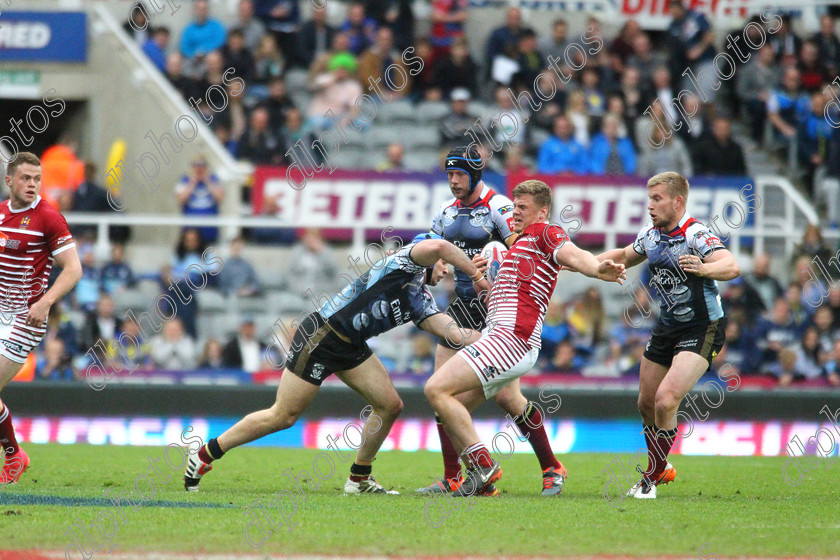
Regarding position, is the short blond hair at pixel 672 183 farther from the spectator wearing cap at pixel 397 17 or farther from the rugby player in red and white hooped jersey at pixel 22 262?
the spectator wearing cap at pixel 397 17

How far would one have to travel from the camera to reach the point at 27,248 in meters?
9.37

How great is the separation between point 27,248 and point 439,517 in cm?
420

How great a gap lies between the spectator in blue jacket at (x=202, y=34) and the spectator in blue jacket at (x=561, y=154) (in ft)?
18.6

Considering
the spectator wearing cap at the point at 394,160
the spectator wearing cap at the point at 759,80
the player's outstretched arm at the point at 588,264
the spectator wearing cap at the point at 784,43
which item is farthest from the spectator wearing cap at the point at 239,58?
the player's outstretched arm at the point at 588,264

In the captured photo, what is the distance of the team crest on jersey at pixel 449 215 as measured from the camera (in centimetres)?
959

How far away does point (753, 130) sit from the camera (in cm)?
2056

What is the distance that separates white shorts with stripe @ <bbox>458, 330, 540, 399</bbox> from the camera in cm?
834

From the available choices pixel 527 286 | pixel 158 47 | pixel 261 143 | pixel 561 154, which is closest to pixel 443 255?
pixel 527 286

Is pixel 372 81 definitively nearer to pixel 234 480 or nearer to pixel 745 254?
pixel 745 254

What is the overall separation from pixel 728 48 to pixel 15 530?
55.9 ft

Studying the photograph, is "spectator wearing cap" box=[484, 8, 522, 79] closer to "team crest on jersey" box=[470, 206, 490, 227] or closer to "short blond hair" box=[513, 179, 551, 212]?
"team crest on jersey" box=[470, 206, 490, 227]

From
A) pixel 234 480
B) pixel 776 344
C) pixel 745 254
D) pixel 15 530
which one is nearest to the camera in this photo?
pixel 15 530

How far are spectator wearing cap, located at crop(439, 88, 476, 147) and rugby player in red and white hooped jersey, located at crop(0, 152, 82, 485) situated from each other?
949cm

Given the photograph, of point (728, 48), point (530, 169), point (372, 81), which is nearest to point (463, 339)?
point (530, 169)
